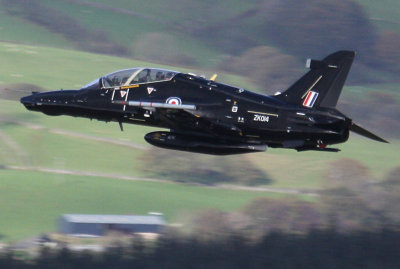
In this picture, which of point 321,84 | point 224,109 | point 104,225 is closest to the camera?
point 224,109

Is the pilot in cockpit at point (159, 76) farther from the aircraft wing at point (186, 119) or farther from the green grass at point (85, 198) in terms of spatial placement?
the green grass at point (85, 198)

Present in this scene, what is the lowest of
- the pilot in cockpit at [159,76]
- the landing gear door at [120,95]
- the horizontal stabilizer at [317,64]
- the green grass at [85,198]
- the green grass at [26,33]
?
the green grass at [85,198]

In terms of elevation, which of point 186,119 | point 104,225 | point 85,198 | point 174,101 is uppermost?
point 174,101

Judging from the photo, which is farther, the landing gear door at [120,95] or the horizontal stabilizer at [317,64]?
the horizontal stabilizer at [317,64]

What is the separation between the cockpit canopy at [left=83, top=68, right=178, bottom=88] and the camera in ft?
111

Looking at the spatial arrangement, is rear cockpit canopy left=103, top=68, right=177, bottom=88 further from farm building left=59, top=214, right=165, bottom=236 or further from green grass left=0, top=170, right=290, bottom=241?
green grass left=0, top=170, right=290, bottom=241

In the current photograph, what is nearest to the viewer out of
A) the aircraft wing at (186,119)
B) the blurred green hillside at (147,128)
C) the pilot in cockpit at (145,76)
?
the aircraft wing at (186,119)

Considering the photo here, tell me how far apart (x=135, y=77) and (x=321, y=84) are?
712 cm

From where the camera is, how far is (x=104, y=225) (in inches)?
2724

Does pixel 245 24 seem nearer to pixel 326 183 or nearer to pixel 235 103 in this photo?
pixel 326 183

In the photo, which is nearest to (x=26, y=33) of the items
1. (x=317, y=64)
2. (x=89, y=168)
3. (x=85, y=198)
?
(x=89, y=168)

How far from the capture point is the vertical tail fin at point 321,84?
33594 millimetres

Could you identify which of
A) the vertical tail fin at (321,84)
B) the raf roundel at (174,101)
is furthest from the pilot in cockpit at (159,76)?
the vertical tail fin at (321,84)

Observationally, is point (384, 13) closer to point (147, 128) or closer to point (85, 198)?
point (147, 128)
